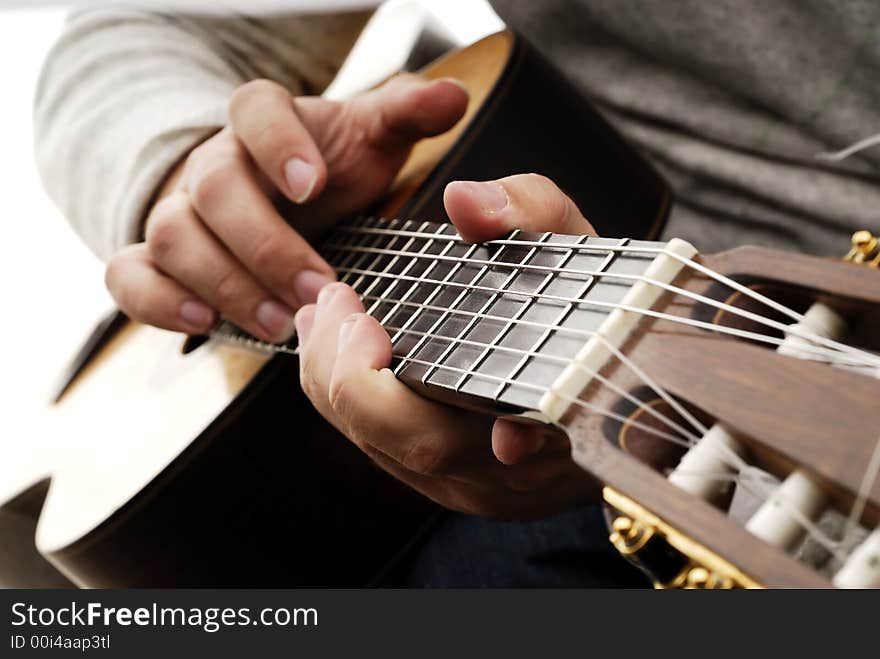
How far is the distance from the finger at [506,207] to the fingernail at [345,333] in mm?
92

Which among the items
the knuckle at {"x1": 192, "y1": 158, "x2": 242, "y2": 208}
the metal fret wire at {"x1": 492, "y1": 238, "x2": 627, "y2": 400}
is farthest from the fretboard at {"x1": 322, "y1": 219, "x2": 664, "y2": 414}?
Result: the knuckle at {"x1": 192, "y1": 158, "x2": 242, "y2": 208}

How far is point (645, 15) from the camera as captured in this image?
2.70ft

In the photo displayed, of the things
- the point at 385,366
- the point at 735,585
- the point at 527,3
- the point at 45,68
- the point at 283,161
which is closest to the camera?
the point at 735,585

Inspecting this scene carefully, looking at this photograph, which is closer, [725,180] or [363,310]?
[363,310]

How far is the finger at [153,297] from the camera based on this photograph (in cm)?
85

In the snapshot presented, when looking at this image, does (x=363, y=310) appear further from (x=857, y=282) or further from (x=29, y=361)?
(x=29, y=361)

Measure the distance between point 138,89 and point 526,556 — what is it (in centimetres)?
71

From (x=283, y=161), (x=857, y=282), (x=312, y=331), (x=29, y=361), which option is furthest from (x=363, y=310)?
(x=29, y=361)

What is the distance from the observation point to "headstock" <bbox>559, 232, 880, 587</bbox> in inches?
12.8

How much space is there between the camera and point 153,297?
2.80 feet

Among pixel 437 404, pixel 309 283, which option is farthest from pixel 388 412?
pixel 309 283

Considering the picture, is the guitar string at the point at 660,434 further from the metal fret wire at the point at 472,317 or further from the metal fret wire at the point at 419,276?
the metal fret wire at the point at 419,276

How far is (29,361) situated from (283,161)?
102 cm

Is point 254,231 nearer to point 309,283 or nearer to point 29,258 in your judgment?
point 309,283
